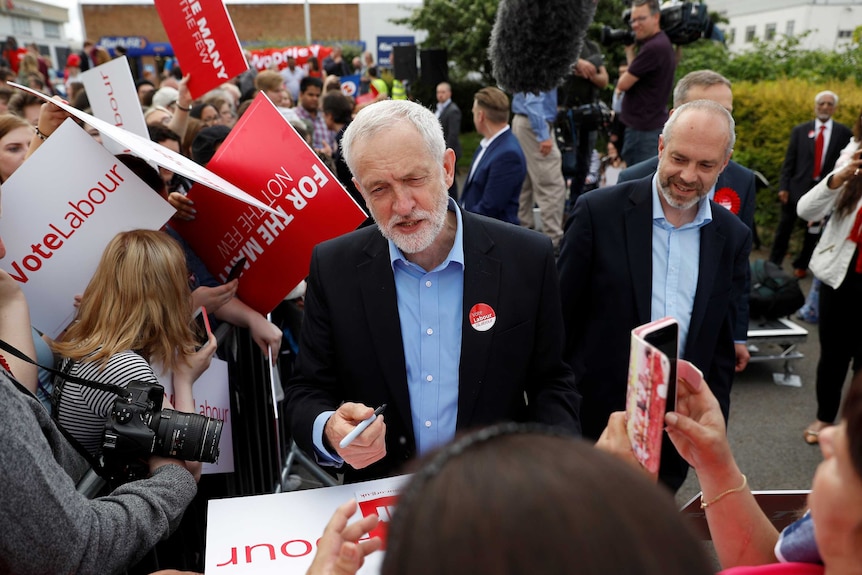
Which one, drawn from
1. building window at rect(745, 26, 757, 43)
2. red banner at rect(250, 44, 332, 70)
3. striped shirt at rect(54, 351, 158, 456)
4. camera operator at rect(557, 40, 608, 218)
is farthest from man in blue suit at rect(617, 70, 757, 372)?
building window at rect(745, 26, 757, 43)

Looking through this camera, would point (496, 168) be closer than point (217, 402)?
Result: No

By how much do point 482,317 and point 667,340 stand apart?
2.77 feet

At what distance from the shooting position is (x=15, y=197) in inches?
94.0

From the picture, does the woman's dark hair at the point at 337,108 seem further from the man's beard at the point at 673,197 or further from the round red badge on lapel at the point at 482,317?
the round red badge on lapel at the point at 482,317

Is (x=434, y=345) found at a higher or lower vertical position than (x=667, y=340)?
lower

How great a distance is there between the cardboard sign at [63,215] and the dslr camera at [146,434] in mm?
793

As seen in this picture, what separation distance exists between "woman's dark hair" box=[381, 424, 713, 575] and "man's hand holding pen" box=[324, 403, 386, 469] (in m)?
0.93

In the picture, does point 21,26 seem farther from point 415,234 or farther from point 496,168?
point 415,234

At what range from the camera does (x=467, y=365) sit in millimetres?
2043

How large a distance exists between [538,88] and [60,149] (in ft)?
11.5

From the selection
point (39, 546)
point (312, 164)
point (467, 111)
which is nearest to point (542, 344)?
point (312, 164)

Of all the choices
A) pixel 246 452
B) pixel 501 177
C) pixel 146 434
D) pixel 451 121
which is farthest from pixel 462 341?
pixel 451 121

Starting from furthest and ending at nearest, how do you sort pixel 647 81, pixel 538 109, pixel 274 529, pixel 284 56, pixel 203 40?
pixel 284 56
pixel 538 109
pixel 647 81
pixel 203 40
pixel 274 529

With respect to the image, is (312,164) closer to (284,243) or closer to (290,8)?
(284,243)
